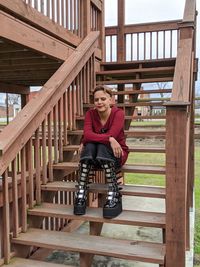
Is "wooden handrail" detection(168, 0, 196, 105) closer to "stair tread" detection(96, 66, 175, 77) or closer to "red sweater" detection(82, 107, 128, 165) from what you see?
"red sweater" detection(82, 107, 128, 165)

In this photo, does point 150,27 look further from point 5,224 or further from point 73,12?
point 5,224

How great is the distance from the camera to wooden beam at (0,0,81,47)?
10.0 feet

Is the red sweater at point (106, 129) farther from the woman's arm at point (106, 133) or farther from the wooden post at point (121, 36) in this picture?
the wooden post at point (121, 36)

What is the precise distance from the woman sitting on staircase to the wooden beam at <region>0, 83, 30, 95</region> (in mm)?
3821

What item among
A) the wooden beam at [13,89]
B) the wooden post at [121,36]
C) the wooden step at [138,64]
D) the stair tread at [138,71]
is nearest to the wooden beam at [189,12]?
the stair tread at [138,71]

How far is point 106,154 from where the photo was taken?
275 cm

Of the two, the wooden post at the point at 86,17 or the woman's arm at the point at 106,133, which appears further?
the wooden post at the point at 86,17

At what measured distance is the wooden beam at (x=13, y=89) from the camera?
638 cm

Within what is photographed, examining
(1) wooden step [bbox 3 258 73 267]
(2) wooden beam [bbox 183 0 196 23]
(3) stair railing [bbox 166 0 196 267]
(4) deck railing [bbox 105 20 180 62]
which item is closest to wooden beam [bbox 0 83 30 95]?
(4) deck railing [bbox 105 20 180 62]

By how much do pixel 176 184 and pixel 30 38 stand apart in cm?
207

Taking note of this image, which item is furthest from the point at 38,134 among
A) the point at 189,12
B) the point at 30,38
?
the point at 189,12

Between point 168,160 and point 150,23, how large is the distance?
16.1ft

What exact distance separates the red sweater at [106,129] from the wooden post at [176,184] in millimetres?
603

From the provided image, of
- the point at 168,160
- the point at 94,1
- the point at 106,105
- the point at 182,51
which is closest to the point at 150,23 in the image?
the point at 94,1
